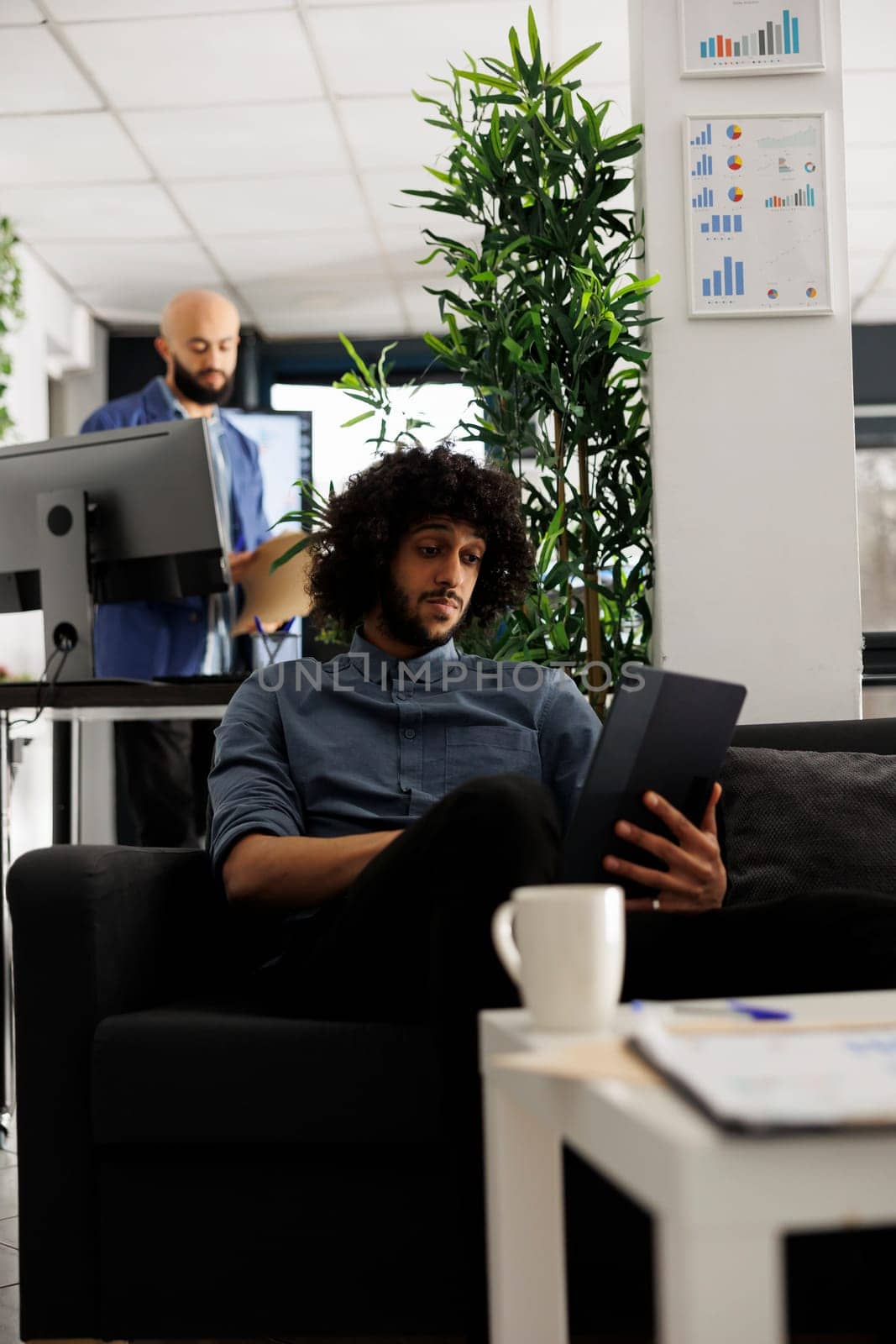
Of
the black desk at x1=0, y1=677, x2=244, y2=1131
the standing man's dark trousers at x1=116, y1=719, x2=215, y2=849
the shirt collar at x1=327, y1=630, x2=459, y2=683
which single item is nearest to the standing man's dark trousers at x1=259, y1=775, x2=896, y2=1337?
the shirt collar at x1=327, y1=630, x2=459, y2=683

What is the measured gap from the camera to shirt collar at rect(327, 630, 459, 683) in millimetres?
1967

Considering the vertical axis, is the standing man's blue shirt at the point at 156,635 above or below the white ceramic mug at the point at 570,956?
above

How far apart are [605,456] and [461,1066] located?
5.19ft

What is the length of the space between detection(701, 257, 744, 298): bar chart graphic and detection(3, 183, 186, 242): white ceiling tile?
9.75 feet

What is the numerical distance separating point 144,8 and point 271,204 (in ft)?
4.34

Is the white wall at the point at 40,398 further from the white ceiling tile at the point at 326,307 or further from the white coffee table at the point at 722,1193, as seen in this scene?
the white coffee table at the point at 722,1193

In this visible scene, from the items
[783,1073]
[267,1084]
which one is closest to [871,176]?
[267,1084]

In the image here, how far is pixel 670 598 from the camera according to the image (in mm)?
2391

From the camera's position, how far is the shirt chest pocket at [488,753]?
1851 mm

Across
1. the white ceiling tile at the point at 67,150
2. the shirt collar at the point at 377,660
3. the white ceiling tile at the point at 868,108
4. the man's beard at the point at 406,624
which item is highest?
the white ceiling tile at the point at 868,108

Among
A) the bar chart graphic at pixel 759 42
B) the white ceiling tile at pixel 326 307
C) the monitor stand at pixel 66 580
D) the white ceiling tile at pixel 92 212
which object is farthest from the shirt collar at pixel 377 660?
→ the white ceiling tile at pixel 326 307

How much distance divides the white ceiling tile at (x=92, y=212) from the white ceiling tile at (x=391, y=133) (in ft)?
2.70

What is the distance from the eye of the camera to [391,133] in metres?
4.39

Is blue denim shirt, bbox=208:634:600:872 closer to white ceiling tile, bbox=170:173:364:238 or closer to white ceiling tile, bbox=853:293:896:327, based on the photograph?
white ceiling tile, bbox=170:173:364:238
